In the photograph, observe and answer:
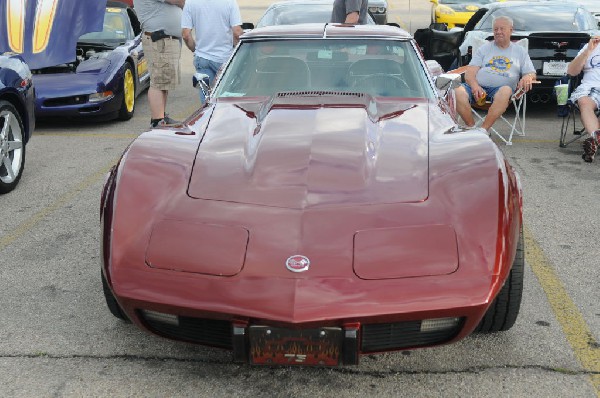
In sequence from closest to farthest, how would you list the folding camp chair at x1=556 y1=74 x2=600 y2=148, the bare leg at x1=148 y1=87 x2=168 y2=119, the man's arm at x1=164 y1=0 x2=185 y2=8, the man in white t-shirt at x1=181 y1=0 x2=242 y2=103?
the folding camp chair at x1=556 y1=74 x2=600 y2=148 < the man in white t-shirt at x1=181 y1=0 x2=242 y2=103 < the man's arm at x1=164 y1=0 x2=185 y2=8 < the bare leg at x1=148 y1=87 x2=168 y2=119

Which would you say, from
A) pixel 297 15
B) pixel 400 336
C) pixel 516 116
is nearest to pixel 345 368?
pixel 400 336

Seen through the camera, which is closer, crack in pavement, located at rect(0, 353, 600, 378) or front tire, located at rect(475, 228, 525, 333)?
crack in pavement, located at rect(0, 353, 600, 378)

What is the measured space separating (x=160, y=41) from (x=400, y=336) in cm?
552

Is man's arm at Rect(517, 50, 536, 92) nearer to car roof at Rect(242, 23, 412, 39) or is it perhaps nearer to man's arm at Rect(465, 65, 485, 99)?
man's arm at Rect(465, 65, 485, 99)

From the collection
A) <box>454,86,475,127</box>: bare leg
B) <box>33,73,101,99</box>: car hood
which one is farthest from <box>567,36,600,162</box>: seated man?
<box>33,73,101,99</box>: car hood

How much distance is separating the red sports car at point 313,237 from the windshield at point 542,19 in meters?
6.10

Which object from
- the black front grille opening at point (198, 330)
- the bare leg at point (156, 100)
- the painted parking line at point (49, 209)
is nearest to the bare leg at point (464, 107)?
the bare leg at point (156, 100)

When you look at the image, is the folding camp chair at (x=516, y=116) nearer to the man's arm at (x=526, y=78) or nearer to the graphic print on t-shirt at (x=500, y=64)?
the man's arm at (x=526, y=78)

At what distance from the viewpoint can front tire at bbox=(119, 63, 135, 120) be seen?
884 centimetres

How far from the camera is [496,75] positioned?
7.79 meters

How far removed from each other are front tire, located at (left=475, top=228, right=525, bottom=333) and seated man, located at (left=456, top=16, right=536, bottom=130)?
4.43 metres

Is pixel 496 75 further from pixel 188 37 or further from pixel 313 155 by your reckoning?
pixel 313 155

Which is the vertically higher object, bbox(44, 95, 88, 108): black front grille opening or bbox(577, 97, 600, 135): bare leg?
bbox(577, 97, 600, 135): bare leg

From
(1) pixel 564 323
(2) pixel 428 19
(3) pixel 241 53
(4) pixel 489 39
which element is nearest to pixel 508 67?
(4) pixel 489 39
